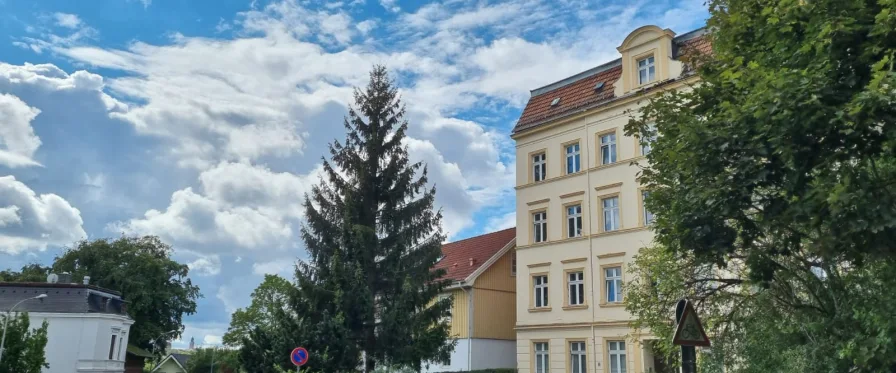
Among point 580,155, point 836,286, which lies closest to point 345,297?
point 580,155

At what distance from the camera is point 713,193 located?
956cm

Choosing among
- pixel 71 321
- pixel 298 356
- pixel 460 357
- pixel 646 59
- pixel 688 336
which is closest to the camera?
pixel 688 336

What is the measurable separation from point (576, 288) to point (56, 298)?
33642 mm

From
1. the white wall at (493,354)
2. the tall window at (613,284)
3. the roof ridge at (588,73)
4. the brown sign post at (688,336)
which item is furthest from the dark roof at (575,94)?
the brown sign post at (688,336)

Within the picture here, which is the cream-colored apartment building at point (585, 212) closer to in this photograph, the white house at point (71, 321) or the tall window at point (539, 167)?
the tall window at point (539, 167)

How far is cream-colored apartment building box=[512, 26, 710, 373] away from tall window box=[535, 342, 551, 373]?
0.14 feet

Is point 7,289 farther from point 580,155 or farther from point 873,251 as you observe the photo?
point 873,251

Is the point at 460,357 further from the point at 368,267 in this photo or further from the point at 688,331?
the point at 688,331

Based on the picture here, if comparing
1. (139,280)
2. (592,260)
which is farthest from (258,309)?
(592,260)

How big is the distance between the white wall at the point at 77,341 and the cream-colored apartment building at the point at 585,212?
1115 inches

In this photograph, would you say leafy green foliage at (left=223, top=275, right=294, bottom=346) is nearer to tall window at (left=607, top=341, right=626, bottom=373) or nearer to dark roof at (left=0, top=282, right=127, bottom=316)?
dark roof at (left=0, top=282, right=127, bottom=316)

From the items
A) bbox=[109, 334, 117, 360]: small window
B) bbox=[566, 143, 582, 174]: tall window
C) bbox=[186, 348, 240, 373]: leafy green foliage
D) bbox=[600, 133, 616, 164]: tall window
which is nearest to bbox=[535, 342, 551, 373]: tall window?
bbox=[566, 143, 582, 174]: tall window

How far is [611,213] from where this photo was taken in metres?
27.7

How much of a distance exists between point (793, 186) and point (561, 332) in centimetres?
2035
